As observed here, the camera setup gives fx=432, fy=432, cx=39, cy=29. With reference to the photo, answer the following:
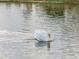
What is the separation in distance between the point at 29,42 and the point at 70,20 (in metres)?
10.9

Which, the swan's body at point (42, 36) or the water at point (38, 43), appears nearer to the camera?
the water at point (38, 43)

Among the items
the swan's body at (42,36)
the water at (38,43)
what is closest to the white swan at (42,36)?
the swan's body at (42,36)

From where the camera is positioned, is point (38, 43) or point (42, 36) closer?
point (38, 43)

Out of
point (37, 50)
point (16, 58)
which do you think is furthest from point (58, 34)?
point (16, 58)

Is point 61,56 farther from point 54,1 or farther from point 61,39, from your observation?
point 54,1

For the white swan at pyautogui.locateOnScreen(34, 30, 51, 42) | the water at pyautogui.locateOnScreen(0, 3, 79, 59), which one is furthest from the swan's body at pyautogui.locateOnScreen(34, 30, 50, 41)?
the water at pyautogui.locateOnScreen(0, 3, 79, 59)

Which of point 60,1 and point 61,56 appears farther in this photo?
point 60,1

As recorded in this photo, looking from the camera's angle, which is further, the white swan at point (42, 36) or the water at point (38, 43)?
the white swan at point (42, 36)

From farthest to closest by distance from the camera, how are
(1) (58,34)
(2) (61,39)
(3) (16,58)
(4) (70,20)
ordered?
1. (4) (70,20)
2. (1) (58,34)
3. (2) (61,39)
4. (3) (16,58)

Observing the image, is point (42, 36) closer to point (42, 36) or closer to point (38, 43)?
point (42, 36)

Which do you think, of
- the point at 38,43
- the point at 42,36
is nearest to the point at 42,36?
the point at 42,36

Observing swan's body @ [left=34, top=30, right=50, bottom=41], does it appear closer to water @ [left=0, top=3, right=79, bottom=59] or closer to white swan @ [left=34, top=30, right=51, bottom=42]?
white swan @ [left=34, top=30, right=51, bottom=42]

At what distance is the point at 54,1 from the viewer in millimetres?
45875

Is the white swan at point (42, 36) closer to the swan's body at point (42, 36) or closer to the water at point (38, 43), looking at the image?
the swan's body at point (42, 36)
